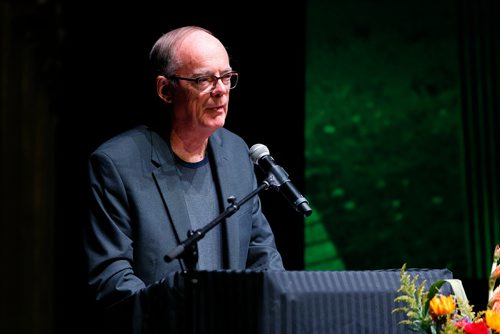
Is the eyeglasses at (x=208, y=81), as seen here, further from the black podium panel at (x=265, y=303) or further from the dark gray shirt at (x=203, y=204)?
the black podium panel at (x=265, y=303)

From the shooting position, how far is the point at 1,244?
129 cm

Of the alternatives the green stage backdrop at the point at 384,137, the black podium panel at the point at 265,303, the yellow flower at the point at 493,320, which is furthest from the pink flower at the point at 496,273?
the green stage backdrop at the point at 384,137

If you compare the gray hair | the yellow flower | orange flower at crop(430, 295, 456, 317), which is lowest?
the yellow flower

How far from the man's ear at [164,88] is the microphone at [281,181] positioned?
0.67 meters

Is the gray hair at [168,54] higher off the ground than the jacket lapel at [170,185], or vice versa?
the gray hair at [168,54]

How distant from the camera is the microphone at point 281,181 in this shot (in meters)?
2.48

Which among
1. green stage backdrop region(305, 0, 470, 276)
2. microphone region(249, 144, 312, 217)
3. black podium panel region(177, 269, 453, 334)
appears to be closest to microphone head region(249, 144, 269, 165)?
microphone region(249, 144, 312, 217)

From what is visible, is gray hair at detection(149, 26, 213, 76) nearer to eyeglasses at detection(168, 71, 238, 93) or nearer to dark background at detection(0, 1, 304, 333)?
eyeglasses at detection(168, 71, 238, 93)

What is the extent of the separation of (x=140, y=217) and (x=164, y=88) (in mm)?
585

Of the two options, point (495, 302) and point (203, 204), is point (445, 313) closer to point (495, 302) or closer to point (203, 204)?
point (495, 302)

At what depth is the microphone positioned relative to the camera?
8.13ft

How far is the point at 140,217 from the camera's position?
9.44 ft

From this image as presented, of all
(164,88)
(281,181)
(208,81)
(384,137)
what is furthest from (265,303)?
(384,137)

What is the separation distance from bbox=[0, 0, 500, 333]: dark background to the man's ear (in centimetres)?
34
